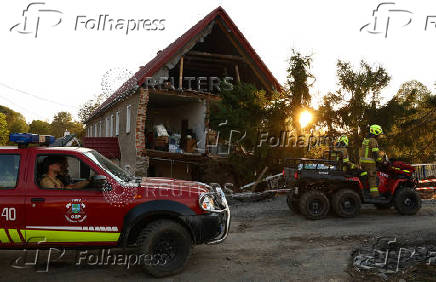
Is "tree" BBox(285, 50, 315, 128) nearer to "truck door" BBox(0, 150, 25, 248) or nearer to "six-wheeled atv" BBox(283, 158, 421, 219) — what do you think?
"six-wheeled atv" BBox(283, 158, 421, 219)

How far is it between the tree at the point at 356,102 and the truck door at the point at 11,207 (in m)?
11.3

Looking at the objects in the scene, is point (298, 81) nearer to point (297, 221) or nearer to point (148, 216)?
point (297, 221)

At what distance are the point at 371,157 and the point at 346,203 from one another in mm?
1259

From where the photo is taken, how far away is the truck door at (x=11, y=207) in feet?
16.3

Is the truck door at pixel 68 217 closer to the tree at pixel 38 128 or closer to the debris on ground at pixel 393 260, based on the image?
the debris on ground at pixel 393 260

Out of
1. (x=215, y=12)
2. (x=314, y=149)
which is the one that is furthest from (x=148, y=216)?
(x=215, y=12)

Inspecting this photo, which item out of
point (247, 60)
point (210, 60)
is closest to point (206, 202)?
point (247, 60)

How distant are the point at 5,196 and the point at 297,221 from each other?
20.4ft

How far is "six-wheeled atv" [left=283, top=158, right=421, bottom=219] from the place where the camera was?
352 inches

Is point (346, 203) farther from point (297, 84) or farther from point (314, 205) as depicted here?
point (297, 84)

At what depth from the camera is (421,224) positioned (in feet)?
26.7

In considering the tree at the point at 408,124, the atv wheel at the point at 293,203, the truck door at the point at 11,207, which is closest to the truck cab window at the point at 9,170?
the truck door at the point at 11,207

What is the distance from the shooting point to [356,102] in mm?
14711

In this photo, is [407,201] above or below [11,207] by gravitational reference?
below
